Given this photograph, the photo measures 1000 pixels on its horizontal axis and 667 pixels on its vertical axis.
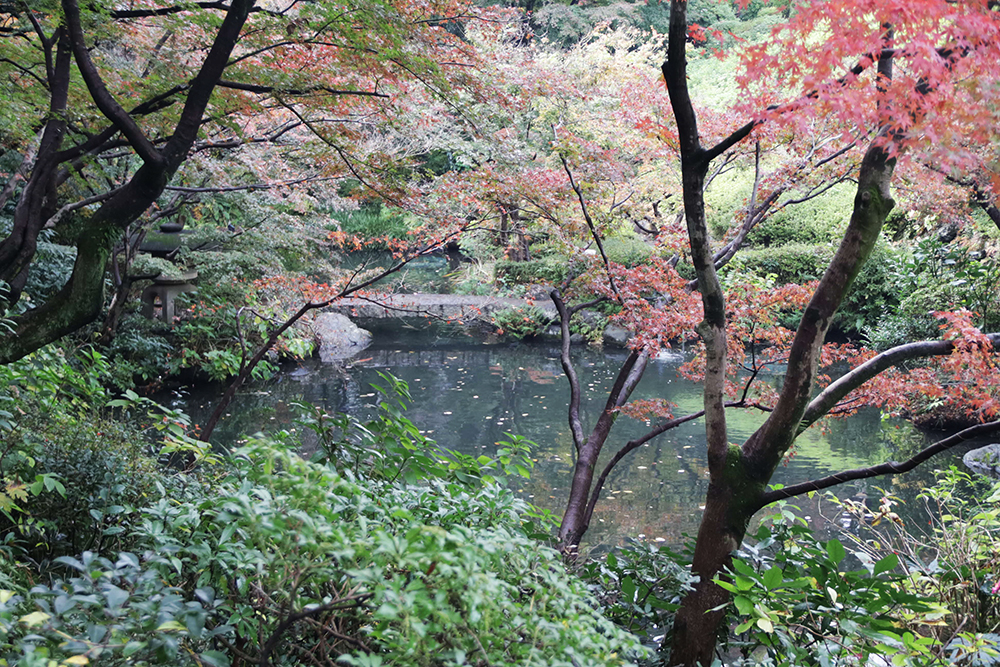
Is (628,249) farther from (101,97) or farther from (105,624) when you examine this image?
(105,624)

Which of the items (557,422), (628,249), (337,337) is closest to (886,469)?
(557,422)

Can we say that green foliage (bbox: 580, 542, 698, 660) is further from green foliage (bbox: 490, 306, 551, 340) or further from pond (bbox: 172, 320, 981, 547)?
green foliage (bbox: 490, 306, 551, 340)

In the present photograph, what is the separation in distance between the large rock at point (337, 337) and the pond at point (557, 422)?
23 cm

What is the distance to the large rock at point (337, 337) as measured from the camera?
1016 centimetres

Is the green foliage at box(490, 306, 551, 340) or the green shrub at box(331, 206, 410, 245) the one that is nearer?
the green foliage at box(490, 306, 551, 340)

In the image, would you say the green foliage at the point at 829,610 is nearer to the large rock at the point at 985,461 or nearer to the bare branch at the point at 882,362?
the bare branch at the point at 882,362

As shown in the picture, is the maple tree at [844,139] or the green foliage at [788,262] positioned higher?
the green foliage at [788,262]

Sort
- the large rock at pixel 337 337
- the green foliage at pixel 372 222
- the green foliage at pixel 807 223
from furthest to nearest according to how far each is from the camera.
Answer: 1. the green foliage at pixel 372 222
2. the green foliage at pixel 807 223
3. the large rock at pixel 337 337

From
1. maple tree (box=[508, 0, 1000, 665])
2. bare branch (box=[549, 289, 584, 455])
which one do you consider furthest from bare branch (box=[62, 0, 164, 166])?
bare branch (box=[549, 289, 584, 455])

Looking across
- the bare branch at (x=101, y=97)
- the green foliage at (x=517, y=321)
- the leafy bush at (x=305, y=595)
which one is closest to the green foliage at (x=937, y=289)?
the green foliage at (x=517, y=321)

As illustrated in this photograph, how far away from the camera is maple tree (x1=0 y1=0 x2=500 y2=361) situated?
88.9 inches

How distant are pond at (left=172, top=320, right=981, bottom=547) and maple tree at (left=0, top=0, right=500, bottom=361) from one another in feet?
5.77

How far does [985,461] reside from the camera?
A: 18.8 feet

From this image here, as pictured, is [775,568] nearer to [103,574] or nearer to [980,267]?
[103,574]
